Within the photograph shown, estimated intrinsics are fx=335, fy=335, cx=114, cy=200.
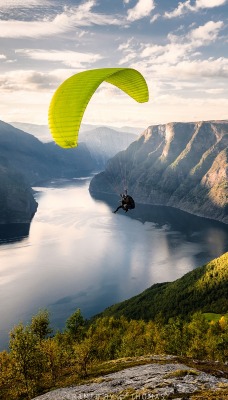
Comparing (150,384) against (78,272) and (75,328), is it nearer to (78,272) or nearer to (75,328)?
(75,328)

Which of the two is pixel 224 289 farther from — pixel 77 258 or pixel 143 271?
pixel 77 258

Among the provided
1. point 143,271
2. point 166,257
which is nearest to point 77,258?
point 143,271

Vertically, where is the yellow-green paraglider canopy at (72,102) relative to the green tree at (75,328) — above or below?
above

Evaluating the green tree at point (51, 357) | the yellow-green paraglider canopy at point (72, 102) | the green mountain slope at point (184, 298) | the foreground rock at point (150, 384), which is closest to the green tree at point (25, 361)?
the green tree at point (51, 357)

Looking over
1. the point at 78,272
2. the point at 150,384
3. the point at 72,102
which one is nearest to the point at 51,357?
the point at 150,384

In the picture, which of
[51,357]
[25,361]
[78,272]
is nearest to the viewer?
[25,361]

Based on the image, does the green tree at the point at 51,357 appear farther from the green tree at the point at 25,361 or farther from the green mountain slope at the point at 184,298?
the green mountain slope at the point at 184,298

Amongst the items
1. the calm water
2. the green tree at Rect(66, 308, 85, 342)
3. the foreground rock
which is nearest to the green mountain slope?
the calm water
